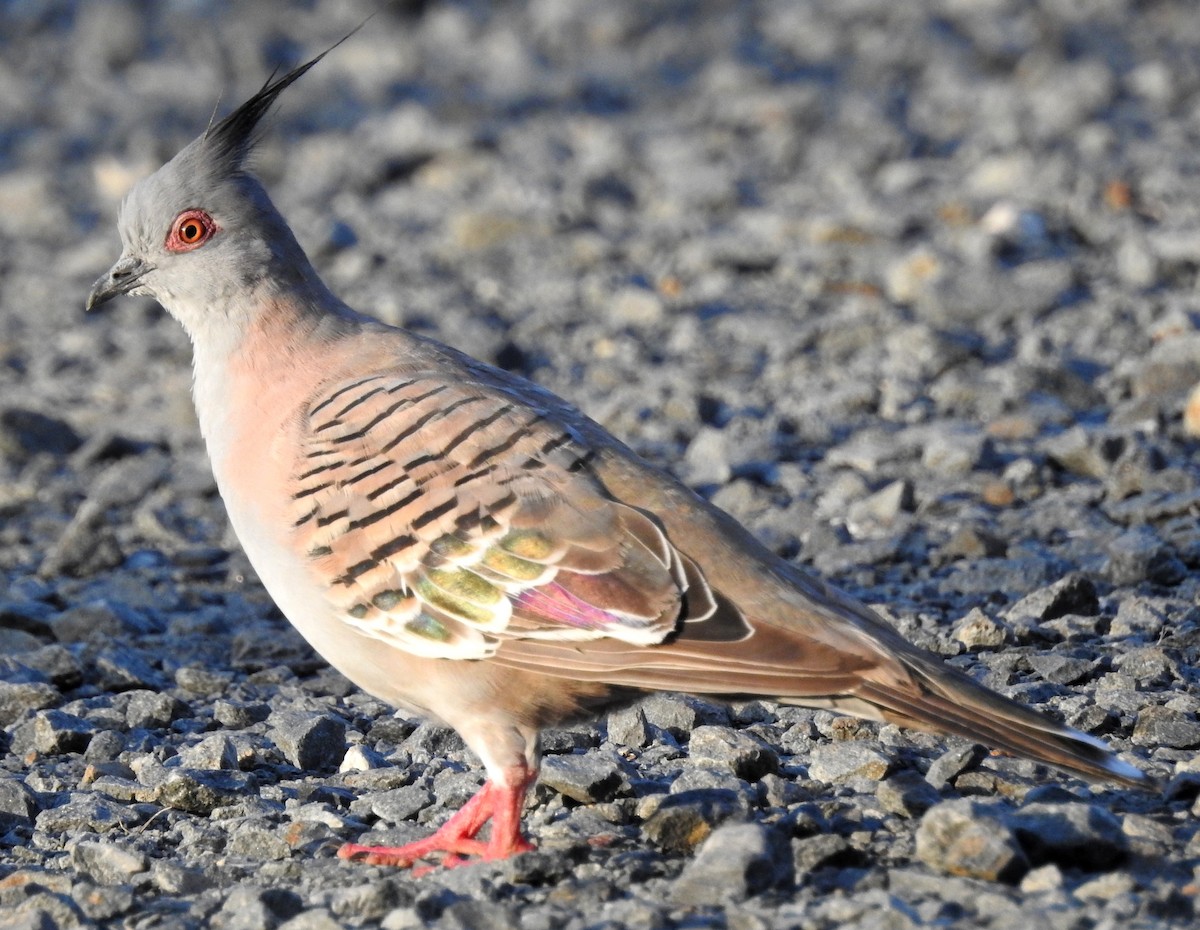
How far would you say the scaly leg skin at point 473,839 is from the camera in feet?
17.3

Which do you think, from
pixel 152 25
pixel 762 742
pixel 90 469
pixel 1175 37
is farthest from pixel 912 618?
pixel 152 25

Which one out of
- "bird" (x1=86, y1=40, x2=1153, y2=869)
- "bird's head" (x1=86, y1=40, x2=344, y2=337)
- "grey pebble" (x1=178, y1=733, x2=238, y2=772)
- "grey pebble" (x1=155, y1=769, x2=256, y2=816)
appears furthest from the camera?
"bird's head" (x1=86, y1=40, x2=344, y2=337)

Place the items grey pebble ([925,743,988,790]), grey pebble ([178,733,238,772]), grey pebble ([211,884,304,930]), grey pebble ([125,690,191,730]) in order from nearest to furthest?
1. grey pebble ([211,884,304,930])
2. grey pebble ([925,743,988,790])
3. grey pebble ([178,733,238,772])
4. grey pebble ([125,690,191,730])

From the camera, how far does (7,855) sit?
18.0ft

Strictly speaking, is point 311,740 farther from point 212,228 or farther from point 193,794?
point 212,228

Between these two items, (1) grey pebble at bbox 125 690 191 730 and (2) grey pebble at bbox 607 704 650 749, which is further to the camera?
(1) grey pebble at bbox 125 690 191 730

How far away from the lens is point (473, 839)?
218 inches

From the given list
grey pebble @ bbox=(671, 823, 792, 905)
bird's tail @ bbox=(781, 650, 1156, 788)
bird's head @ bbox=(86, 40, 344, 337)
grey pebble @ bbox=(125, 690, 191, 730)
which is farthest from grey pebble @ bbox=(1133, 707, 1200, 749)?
grey pebble @ bbox=(125, 690, 191, 730)

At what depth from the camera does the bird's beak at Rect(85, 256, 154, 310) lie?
265 inches

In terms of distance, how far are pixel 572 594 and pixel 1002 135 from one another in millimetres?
10033

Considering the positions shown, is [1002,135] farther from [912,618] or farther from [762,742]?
[762,742]

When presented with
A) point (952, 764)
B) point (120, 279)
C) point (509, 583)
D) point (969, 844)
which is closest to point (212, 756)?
point (509, 583)

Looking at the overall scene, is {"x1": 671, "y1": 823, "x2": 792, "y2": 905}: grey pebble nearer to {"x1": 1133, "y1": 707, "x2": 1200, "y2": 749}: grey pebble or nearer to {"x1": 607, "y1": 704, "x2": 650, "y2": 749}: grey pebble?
{"x1": 607, "y1": 704, "x2": 650, "y2": 749}: grey pebble

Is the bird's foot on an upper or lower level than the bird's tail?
upper
